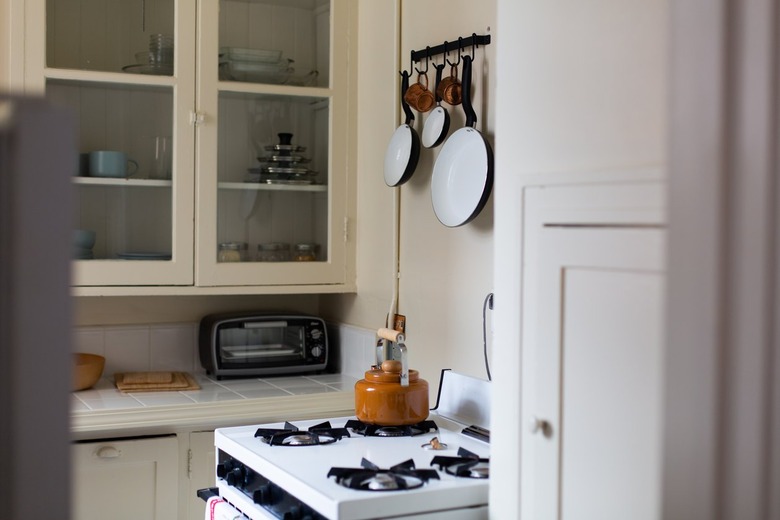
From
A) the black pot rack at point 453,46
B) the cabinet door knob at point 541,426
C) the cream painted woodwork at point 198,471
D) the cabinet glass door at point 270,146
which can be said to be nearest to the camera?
the cabinet door knob at point 541,426

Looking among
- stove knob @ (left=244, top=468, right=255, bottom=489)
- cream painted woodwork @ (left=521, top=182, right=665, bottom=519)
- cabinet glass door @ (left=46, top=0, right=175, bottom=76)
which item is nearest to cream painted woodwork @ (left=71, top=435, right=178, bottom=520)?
stove knob @ (left=244, top=468, right=255, bottom=489)

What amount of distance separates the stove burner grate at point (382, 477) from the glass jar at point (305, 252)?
1307mm

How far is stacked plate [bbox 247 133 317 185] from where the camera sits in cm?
296

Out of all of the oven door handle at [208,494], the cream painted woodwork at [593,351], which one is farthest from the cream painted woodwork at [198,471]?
A: the cream painted woodwork at [593,351]

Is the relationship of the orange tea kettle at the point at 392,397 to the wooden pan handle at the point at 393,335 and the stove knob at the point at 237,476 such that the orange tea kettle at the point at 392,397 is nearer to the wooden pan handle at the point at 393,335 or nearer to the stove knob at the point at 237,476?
the wooden pan handle at the point at 393,335

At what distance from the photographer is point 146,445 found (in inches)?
96.0

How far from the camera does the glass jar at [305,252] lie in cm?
298

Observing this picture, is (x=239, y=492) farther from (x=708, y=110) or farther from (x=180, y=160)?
(x=708, y=110)

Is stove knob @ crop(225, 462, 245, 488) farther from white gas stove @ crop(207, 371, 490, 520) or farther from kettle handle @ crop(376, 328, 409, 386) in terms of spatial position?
kettle handle @ crop(376, 328, 409, 386)

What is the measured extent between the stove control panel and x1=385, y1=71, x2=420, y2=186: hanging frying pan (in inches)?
38.5

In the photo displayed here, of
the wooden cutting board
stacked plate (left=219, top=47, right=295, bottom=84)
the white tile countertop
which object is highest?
stacked plate (left=219, top=47, right=295, bottom=84)

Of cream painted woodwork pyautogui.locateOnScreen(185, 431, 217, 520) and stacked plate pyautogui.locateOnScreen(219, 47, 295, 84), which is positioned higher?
stacked plate pyautogui.locateOnScreen(219, 47, 295, 84)

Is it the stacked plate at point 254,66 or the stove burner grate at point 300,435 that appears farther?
the stacked plate at point 254,66

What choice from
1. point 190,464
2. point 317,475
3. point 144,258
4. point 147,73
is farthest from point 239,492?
point 147,73
